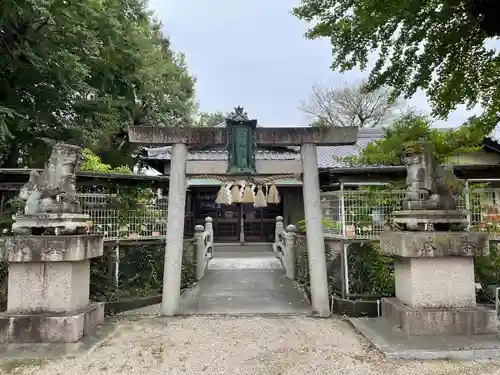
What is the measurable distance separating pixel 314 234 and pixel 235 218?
1118cm

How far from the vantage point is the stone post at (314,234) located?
6.23 metres

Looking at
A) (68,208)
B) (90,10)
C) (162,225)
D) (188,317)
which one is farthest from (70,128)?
(188,317)

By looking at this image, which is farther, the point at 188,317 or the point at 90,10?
the point at 90,10

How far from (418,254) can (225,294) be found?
4636 mm

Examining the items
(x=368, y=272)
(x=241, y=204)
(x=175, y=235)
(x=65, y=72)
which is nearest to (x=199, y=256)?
(x=175, y=235)

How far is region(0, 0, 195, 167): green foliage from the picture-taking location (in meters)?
10.9

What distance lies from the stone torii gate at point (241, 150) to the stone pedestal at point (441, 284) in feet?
6.20

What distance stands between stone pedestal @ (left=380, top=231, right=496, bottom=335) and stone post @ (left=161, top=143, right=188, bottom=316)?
3.98 metres

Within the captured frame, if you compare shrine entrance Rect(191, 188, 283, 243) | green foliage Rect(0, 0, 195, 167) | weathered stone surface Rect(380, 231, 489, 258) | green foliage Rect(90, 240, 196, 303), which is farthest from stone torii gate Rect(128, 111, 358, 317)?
shrine entrance Rect(191, 188, 283, 243)

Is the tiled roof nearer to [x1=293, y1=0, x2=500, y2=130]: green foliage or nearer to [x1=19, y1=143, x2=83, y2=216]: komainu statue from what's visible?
[x1=293, y1=0, x2=500, y2=130]: green foliage

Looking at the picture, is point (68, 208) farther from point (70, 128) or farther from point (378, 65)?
point (70, 128)

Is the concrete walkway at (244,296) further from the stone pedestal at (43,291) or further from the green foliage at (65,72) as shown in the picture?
the green foliage at (65,72)

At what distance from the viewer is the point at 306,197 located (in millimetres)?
6613

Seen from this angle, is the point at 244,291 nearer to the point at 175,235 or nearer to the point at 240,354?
the point at 175,235
